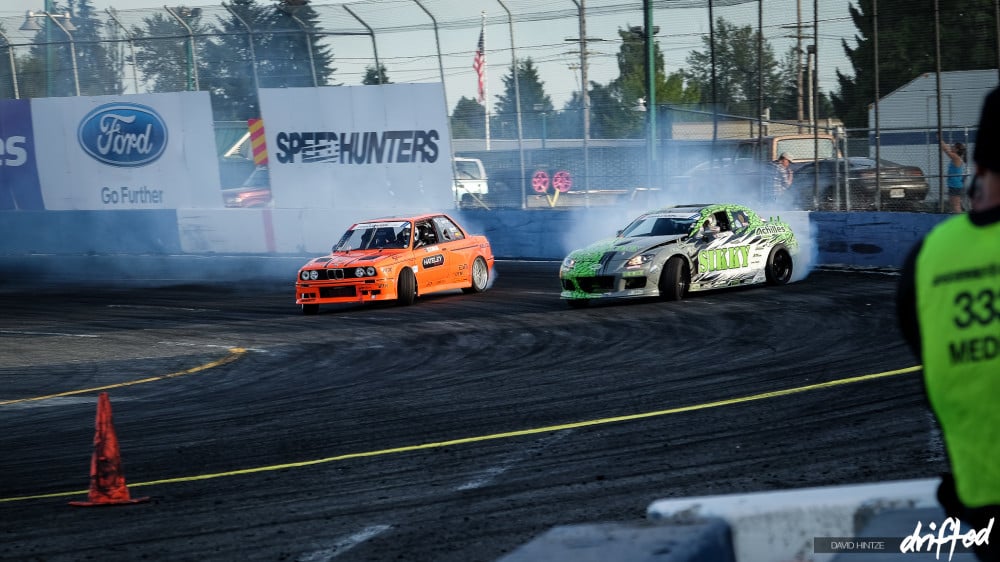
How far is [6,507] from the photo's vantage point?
22.2 feet

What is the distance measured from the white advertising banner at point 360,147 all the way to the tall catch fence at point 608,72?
0.69 meters

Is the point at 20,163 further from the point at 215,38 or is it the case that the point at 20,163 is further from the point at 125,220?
the point at 215,38

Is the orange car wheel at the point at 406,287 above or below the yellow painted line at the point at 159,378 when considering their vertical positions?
above

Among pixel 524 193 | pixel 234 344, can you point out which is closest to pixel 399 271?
pixel 234 344

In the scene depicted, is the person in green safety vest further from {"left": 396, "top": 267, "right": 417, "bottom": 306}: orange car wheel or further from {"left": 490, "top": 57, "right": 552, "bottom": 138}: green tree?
{"left": 490, "top": 57, "right": 552, "bottom": 138}: green tree

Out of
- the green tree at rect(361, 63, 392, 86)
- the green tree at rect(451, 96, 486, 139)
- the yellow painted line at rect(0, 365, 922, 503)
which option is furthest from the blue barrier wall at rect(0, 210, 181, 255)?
the yellow painted line at rect(0, 365, 922, 503)

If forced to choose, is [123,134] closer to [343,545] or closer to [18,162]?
[18,162]

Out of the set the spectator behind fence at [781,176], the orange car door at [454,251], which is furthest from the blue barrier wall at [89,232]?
the spectator behind fence at [781,176]

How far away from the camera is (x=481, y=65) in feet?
84.0

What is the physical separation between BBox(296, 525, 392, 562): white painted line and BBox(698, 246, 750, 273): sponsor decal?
36.2 ft

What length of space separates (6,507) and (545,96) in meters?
19.0

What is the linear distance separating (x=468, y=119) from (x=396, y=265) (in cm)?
931

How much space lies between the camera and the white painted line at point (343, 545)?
537 centimetres

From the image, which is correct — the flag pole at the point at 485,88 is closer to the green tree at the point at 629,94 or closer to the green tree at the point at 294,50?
the green tree at the point at 629,94
